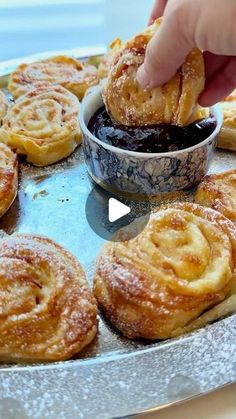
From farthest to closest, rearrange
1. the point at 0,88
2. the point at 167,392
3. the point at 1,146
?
the point at 0,88 < the point at 1,146 < the point at 167,392

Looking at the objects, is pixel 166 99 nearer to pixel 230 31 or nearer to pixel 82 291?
pixel 230 31

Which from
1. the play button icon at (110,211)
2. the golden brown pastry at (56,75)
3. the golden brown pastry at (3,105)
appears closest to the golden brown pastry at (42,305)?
the play button icon at (110,211)

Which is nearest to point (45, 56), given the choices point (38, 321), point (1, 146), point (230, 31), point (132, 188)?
point (1, 146)

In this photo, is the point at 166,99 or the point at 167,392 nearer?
the point at 167,392

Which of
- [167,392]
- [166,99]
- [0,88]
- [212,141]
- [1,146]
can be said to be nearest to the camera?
[167,392]

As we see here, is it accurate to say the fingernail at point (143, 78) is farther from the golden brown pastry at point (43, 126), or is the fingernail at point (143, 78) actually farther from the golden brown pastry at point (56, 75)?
the golden brown pastry at point (56, 75)

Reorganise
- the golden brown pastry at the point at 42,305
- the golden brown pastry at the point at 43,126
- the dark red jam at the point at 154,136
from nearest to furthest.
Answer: the golden brown pastry at the point at 42,305, the dark red jam at the point at 154,136, the golden brown pastry at the point at 43,126

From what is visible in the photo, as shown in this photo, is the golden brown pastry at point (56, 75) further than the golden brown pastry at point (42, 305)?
Yes

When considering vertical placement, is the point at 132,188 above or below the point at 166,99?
below
